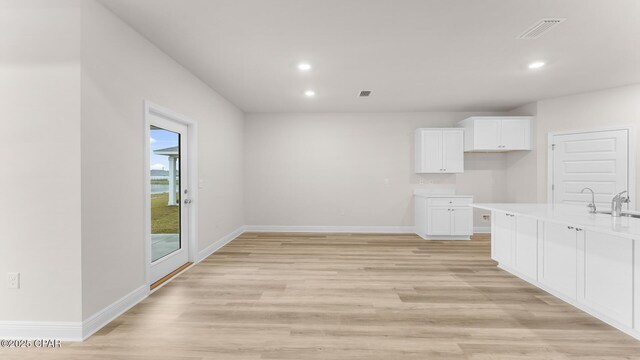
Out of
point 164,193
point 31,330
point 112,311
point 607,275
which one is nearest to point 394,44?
point 607,275

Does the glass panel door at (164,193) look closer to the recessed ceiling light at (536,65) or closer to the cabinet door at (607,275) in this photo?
the cabinet door at (607,275)

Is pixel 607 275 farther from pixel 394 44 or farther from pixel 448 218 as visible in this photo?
pixel 448 218

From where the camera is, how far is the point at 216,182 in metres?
4.91

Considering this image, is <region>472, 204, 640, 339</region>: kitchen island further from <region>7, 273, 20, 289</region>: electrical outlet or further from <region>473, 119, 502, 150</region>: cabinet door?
<region>7, 273, 20, 289</region>: electrical outlet

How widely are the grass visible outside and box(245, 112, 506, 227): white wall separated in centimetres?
269

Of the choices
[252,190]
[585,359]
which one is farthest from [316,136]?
[585,359]

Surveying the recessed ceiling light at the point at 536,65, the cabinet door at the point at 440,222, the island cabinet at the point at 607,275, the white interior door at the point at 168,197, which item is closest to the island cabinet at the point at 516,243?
the island cabinet at the point at 607,275

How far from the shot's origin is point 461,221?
5680mm

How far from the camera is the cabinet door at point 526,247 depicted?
10.6 feet

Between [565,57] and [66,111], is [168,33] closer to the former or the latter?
[66,111]

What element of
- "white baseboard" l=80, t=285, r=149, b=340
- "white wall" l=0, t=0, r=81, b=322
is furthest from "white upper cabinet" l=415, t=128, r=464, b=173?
"white wall" l=0, t=0, r=81, b=322

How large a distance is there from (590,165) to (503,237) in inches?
104

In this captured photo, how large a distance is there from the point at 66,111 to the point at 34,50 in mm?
528

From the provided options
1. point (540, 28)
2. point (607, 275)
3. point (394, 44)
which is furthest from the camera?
point (394, 44)
